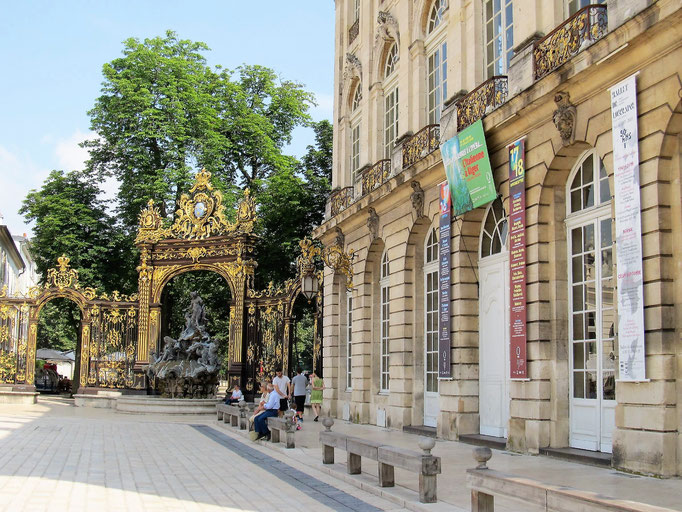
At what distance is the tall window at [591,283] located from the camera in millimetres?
11781

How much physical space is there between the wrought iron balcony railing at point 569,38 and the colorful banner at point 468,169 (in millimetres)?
1846

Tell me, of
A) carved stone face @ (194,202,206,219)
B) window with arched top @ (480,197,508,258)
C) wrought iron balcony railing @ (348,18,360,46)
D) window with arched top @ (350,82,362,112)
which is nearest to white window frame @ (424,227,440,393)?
window with arched top @ (480,197,508,258)

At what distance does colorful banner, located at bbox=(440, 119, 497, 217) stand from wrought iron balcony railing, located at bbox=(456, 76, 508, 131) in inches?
17.4

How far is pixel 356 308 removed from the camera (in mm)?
22047

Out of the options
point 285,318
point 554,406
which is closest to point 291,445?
point 554,406

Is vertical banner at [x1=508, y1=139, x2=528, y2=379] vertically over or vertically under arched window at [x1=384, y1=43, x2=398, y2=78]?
under

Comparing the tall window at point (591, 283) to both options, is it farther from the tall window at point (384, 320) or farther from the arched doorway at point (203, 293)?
the arched doorway at point (203, 293)

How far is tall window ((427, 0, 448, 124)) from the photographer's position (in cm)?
1831

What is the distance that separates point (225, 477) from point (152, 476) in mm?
978

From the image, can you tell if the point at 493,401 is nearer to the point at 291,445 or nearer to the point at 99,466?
the point at 291,445

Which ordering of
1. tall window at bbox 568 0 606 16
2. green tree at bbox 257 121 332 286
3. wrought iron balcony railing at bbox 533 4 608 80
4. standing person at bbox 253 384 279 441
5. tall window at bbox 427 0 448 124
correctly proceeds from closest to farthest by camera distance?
wrought iron balcony railing at bbox 533 4 608 80 → tall window at bbox 568 0 606 16 → standing person at bbox 253 384 279 441 → tall window at bbox 427 0 448 124 → green tree at bbox 257 121 332 286

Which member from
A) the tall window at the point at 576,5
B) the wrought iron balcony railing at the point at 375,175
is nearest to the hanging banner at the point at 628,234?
the tall window at the point at 576,5

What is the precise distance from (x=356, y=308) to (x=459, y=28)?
818 centimetres

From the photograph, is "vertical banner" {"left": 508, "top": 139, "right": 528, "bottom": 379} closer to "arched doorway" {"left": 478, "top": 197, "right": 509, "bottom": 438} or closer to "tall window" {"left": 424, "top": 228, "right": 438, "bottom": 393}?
"arched doorway" {"left": 478, "top": 197, "right": 509, "bottom": 438}
